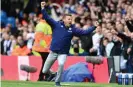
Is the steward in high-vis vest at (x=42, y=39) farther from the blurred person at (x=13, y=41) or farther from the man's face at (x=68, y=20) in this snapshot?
the blurred person at (x=13, y=41)

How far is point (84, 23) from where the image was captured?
2783cm

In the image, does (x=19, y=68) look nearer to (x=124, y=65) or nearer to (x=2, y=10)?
(x=124, y=65)

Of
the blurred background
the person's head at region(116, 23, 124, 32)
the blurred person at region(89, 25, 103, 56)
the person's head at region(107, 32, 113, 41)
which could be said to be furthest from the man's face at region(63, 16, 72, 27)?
the blurred person at region(89, 25, 103, 56)

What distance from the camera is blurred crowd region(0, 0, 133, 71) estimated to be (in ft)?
80.6

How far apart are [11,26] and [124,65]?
982 cm

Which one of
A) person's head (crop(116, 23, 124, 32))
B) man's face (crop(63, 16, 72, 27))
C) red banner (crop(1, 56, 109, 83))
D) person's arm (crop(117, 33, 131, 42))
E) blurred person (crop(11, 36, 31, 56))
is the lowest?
red banner (crop(1, 56, 109, 83))

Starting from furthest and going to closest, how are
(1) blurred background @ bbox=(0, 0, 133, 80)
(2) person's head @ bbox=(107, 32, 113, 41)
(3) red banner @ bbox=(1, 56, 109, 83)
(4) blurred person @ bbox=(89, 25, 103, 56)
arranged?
(4) blurred person @ bbox=(89, 25, 103, 56) < (2) person's head @ bbox=(107, 32, 113, 41) < (3) red banner @ bbox=(1, 56, 109, 83) < (1) blurred background @ bbox=(0, 0, 133, 80)

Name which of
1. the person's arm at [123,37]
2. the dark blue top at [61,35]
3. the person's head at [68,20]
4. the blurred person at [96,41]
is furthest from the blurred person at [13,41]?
the person's head at [68,20]

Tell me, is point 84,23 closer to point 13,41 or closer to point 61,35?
point 13,41

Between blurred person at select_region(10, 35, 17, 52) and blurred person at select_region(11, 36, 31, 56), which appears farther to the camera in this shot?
blurred person at select_region(10, 35, 17, 52)

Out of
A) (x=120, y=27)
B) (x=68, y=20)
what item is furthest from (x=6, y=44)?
(x=68, y=20)

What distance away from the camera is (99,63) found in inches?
960

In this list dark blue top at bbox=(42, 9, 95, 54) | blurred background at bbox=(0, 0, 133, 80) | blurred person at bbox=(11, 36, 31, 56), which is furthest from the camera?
blurred person at bbox=(11, 36, 31, 56)

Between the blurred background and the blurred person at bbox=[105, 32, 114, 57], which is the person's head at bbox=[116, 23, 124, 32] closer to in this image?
the blurred background
